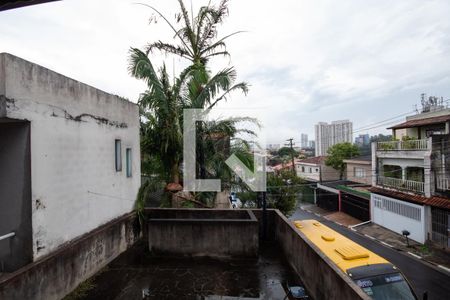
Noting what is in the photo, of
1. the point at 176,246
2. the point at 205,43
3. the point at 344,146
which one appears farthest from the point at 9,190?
the point at 344,146

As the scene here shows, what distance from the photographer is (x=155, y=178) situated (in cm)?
909

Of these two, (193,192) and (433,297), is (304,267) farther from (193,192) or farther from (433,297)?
(433,297)

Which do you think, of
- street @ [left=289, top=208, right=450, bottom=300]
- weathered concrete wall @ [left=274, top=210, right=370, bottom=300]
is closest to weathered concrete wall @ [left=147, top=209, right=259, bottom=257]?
weathered concrete wall @ [left=274, top=210, right=370, bottom=300]

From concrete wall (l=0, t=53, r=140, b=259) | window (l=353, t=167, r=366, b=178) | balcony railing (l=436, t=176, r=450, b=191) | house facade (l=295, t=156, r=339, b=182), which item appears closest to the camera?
concrete wall (l=0, t=53, r=140, b=259)

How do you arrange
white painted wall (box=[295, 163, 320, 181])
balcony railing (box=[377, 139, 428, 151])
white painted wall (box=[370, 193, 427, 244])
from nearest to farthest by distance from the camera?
1. white painted wall (box=[370, 193, 427, 244])
2. balcony railing (box=[377, 139, 428, 151])
3. white painted wall (box=[295, 163, 320, 181])

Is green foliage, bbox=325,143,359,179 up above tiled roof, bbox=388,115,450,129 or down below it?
below

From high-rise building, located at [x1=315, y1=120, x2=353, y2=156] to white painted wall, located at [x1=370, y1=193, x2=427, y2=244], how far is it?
2939cm

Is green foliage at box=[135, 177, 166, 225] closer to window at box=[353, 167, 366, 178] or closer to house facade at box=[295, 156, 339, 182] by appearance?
window at box=[353, 167, 366, 178]

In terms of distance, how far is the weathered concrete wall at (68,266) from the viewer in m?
3.81

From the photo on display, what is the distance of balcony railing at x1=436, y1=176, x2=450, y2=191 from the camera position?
1549 cm

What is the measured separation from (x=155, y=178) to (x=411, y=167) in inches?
684

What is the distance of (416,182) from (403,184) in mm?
1407

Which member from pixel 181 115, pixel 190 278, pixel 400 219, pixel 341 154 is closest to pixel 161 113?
pixel 181 115

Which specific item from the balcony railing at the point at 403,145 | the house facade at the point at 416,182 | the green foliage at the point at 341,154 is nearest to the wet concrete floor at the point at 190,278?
the house facade at the point at 416,182
